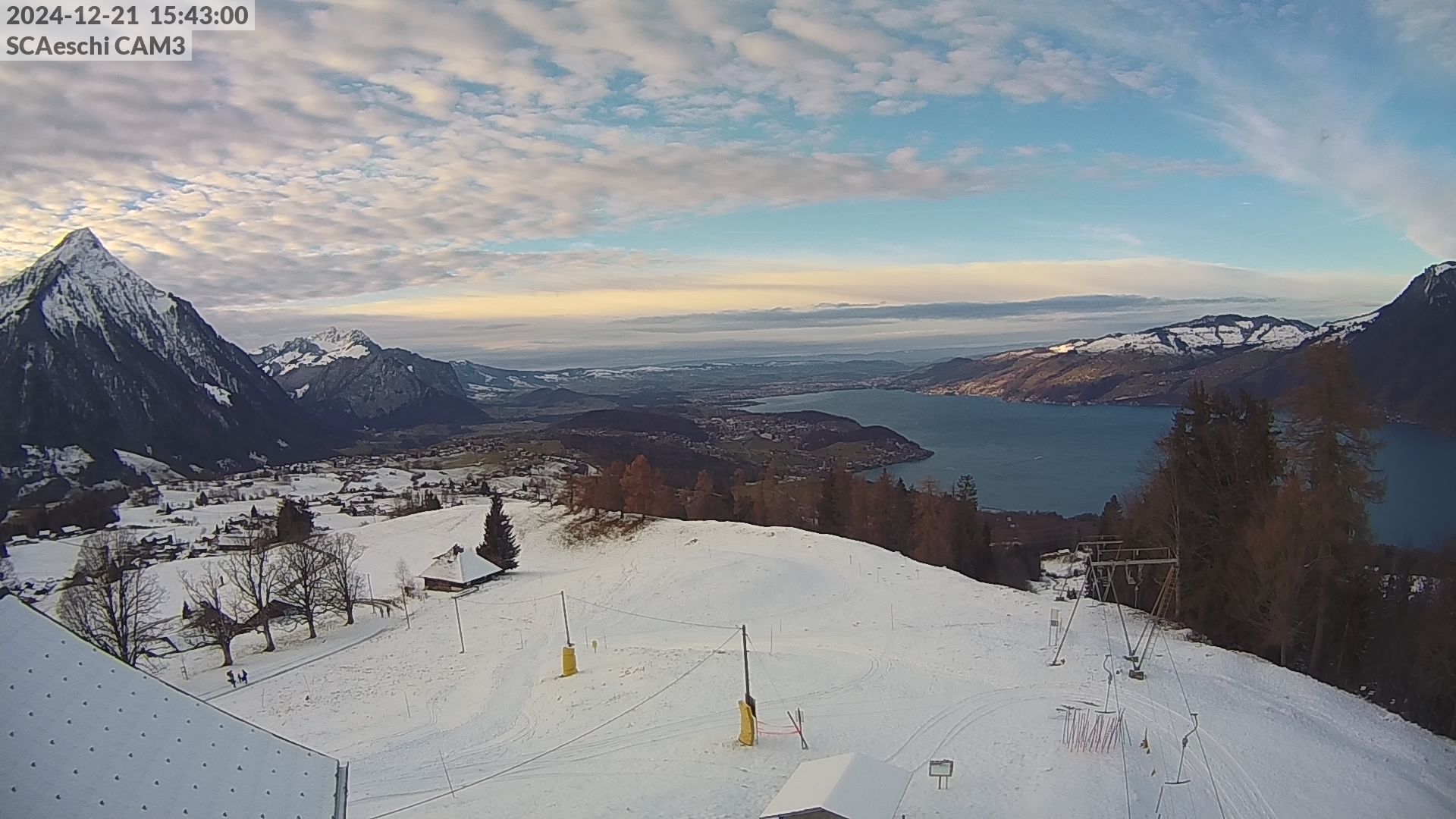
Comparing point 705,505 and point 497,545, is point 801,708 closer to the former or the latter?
point 497,545

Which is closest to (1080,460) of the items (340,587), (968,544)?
(968,544)

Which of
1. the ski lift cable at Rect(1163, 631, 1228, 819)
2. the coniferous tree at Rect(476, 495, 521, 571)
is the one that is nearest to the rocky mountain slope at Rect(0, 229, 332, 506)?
the coniferous tree at Rect(476, 495, 521, 571)

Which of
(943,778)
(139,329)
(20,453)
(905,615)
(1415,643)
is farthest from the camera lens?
(139,329)

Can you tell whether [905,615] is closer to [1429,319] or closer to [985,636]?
[985,636]

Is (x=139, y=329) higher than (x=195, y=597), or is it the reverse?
(x=139, y=329)

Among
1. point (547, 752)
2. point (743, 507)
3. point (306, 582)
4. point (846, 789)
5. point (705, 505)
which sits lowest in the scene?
point (743, 507)

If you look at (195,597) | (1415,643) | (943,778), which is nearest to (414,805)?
(943,778)
